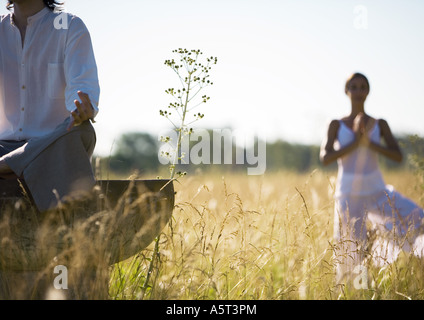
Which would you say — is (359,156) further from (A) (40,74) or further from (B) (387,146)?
(A) (40,74)

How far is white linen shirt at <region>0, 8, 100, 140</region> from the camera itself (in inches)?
123

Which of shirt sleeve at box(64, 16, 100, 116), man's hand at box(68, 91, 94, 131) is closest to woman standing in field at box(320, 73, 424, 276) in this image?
shirt sleeve at box(64, 16, 100, 116)

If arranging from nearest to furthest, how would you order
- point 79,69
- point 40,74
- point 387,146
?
point 79,69
point 40,74
point 387,146

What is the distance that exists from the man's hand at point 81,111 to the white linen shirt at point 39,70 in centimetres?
41

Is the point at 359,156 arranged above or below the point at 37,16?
below

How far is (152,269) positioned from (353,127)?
2.50 metres

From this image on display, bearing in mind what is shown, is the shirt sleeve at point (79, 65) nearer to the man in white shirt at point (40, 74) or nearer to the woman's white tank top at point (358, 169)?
the man in white shirt at point (40, 74)

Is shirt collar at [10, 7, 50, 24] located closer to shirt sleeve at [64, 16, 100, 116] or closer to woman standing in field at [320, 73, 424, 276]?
shirt sleeve at [64, 16, 100, 116]

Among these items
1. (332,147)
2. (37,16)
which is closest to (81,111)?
(37,16)

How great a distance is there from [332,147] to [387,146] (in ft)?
1.51

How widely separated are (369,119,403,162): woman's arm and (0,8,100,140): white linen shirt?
247cm

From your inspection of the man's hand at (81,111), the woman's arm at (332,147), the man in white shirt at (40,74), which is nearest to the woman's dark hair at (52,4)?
the man in white shirt at (40,74)

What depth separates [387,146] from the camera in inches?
180
